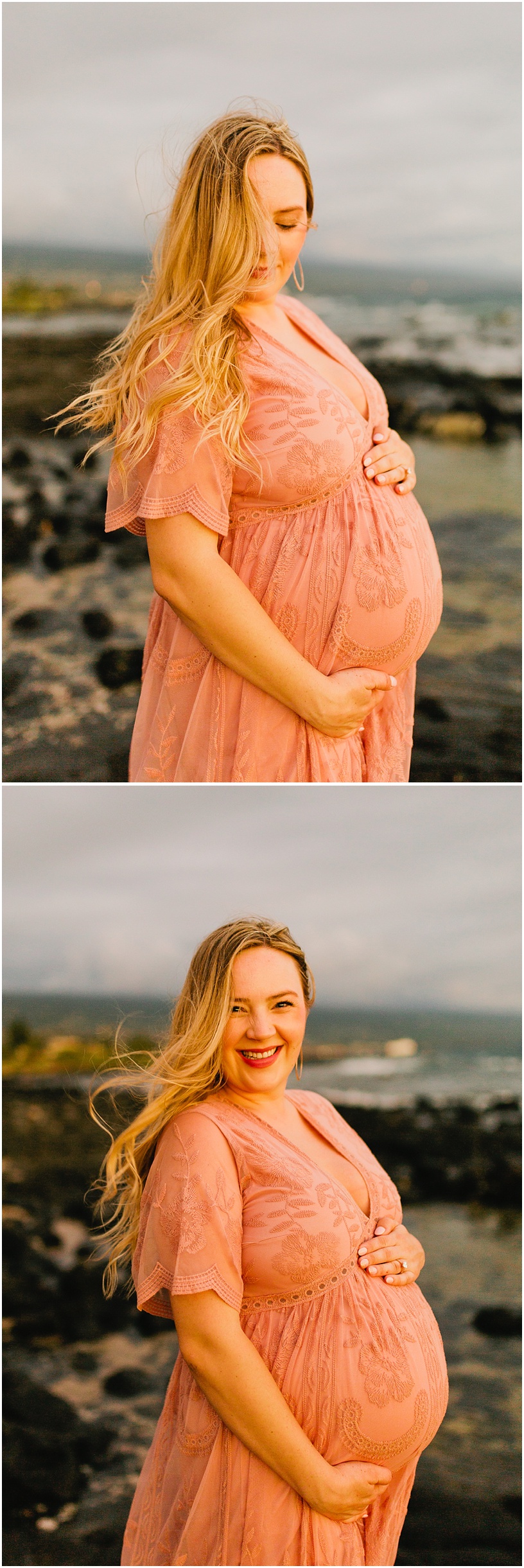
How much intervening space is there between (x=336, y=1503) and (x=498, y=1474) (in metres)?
2.49

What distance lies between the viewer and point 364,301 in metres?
7.73

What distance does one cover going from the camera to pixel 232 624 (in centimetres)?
203

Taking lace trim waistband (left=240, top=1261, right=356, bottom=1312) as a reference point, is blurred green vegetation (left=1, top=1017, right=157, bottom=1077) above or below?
below

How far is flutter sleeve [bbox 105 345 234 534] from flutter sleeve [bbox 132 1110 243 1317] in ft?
3.17

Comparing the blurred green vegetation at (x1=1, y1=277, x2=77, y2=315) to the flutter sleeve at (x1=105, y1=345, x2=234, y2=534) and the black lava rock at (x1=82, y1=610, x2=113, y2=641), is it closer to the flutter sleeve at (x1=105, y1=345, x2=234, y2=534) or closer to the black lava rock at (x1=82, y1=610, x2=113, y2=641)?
the black lava rock at (x1=82, y1=610, x2=113, y2=641)

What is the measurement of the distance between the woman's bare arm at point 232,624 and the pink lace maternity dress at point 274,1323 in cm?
70

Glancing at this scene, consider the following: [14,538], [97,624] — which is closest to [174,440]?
[97,624]

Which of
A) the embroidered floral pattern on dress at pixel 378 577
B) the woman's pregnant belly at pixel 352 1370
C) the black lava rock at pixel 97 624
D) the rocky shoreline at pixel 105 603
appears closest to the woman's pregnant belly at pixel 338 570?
the embroidered floral pattern on dress at pixel 378 577

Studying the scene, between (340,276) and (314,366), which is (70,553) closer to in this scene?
(340,276)

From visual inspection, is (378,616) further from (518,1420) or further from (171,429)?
(518,1420)

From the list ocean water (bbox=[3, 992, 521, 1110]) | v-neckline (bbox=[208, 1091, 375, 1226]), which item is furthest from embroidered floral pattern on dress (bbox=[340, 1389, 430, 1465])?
ocean water (bbox=[3, 992, 521, 1110])

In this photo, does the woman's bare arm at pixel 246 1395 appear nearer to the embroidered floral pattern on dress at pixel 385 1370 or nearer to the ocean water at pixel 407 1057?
the embroidered floral pattern on dress at pixel 385 1370

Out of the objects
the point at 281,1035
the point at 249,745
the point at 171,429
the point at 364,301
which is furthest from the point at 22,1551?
the point at 364,301

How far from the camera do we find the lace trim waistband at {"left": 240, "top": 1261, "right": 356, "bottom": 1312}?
6.50 feet
